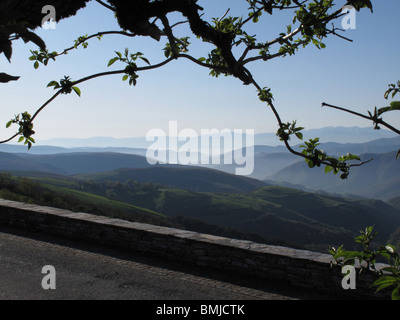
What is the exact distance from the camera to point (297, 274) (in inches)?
232

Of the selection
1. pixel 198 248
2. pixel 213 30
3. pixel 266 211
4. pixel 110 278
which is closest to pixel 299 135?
pixel 213 30

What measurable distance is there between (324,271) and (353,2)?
453 centimetres

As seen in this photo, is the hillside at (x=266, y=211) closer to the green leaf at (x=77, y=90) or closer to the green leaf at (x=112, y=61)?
the green leaf at (x=112, y=61)

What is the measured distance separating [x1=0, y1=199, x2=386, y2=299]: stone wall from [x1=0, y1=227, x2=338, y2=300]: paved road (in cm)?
22

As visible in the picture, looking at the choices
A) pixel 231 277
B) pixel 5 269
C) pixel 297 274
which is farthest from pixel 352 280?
pixel 5 269

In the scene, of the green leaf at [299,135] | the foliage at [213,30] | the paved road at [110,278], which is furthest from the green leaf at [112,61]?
the paved road at [110,278]

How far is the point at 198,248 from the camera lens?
6688mm

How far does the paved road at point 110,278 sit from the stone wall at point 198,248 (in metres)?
0.22

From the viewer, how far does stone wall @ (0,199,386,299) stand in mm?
5695

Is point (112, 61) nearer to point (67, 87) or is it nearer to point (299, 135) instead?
point (67, 87)

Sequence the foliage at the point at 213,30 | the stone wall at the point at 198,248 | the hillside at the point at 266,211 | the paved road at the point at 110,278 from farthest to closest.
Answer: the hillside at the point at 266,211, the stone wall at the point at 198,248, the paved road at the point at 110,278, the foliage at the point at 213,30

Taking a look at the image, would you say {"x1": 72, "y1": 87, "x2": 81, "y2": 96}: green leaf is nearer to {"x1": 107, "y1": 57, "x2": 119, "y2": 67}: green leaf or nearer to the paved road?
{"x1": 107, "y1": 57, "x2": 119, "y2": 67}: green leaf

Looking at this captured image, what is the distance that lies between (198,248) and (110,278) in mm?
1624

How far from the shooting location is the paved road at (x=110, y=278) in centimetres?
530
